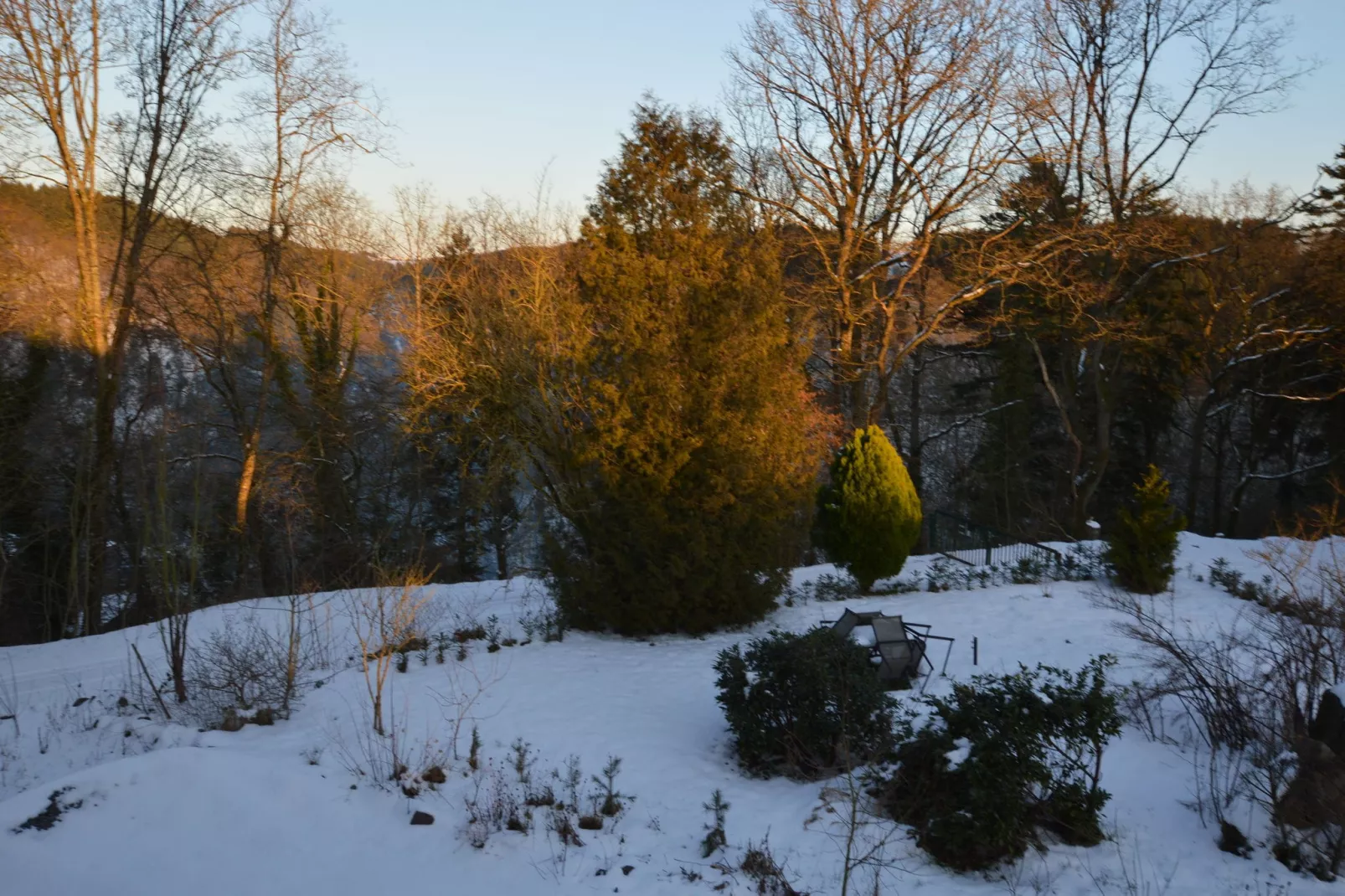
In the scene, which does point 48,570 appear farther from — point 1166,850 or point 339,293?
point 1166,850

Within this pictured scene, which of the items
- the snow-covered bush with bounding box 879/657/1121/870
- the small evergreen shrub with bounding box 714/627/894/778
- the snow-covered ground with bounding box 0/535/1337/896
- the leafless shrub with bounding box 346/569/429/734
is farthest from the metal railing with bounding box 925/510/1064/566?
the leafless shrub with bounding box 346/569/429/734

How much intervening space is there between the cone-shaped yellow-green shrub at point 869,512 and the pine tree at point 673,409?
6.11ft

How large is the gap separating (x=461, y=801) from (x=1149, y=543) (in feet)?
33.8

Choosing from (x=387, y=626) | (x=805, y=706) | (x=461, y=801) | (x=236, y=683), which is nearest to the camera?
(x=461, y=801)

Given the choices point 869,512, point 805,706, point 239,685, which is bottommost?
point 239,685

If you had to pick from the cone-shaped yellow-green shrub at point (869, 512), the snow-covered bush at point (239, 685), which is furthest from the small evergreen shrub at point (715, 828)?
the cone-shaped yellow-green shrub at point (869, 512)

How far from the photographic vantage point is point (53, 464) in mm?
17312

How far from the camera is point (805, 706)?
680 centimetres

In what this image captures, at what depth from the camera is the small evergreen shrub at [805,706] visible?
666 cm

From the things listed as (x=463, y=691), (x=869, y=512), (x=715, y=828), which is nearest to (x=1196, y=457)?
(x=869, y=512)

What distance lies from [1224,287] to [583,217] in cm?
2028

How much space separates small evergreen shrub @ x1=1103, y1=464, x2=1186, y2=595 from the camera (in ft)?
39.3

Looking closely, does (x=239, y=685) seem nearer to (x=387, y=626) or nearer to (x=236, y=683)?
(x=236, y=683)

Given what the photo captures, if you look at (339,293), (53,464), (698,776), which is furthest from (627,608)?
(53,464)
